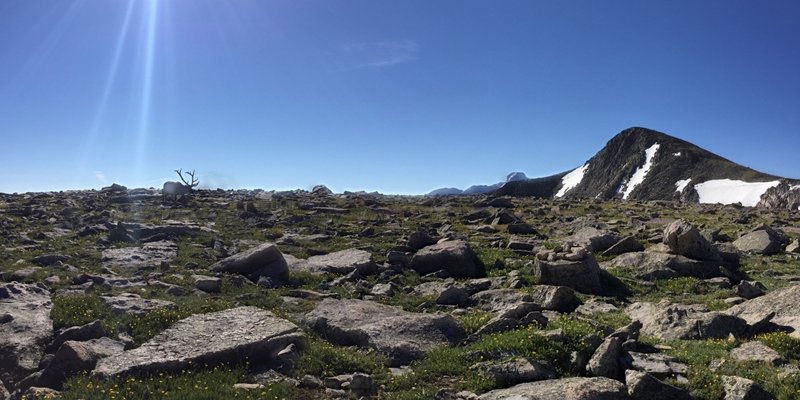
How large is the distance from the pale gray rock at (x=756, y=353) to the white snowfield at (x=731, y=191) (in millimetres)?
123359

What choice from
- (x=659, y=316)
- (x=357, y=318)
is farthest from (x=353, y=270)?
(x=659, y=316)

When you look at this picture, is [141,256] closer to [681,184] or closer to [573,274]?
[573,274]

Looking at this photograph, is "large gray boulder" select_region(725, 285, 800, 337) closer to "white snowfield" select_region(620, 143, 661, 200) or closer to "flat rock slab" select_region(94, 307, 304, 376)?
"flat rock slab" select_region(94, 307, 304, 376)

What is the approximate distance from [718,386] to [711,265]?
15471 millimetres

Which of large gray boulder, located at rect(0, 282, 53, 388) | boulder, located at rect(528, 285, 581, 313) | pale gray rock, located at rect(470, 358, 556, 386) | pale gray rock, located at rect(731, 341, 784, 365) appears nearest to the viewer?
pale gray rock, located at rect(470, 358, 556, 386)

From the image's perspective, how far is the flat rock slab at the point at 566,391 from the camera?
11188 millimetres

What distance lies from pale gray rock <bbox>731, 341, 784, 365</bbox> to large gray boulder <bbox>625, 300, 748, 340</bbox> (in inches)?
48.9

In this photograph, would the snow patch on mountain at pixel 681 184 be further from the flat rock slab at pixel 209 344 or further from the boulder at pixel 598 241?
the flat rock slab at pixel 209 344

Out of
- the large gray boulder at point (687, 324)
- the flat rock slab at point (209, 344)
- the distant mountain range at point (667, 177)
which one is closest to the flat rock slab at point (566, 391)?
the large gray boulder at point (687, 324)

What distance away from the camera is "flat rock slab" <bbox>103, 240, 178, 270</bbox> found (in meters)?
26.9

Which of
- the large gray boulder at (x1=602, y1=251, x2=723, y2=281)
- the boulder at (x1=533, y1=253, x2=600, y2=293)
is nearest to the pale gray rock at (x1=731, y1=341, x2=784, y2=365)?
the boulder at (x1=533, y1=253, x2=600, y2=293)

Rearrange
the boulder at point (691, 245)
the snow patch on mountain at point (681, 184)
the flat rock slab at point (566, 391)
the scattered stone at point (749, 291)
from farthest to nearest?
1. the snow patch on mountain at point (681, 184)
2. the boulder at point (691, 245)
3. the scattered stone at point (749, 291)
4. the flat rock slab at point (566, 391)

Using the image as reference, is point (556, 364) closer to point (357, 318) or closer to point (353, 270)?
point (357, 318)

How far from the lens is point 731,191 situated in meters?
127
